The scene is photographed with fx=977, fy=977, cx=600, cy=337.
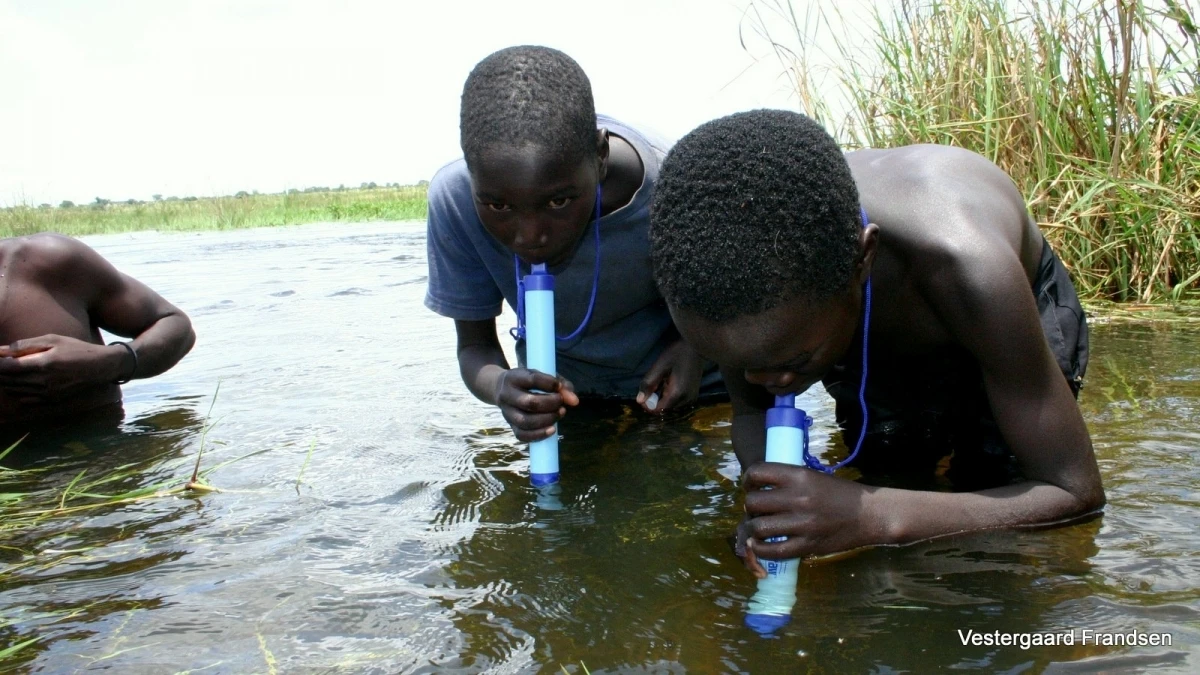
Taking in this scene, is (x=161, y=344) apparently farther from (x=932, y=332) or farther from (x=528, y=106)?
(x=932, y=332)

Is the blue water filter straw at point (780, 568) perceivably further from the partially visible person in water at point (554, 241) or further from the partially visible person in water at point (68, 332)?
the partially visible person in water at point (68, 332)

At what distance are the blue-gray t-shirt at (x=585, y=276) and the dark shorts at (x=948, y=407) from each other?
723 millimetres

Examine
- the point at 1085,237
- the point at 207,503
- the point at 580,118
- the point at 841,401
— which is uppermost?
the point at 580,118

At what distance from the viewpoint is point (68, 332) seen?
3.57 metres

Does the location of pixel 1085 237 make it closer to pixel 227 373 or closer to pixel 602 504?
pixel 602 504

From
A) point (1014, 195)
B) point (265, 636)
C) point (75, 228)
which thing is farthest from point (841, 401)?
point (75, 228)

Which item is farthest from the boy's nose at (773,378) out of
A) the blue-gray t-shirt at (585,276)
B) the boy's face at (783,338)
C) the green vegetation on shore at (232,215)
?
the green vegetation on shore at (232,215)

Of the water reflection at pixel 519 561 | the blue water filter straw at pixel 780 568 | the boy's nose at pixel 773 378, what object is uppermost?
the boy's nose at pixel 773 378

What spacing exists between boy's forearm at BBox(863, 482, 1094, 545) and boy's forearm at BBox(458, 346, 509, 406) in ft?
4.02

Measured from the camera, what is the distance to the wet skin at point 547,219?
233cm

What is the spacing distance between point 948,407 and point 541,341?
1.11 m

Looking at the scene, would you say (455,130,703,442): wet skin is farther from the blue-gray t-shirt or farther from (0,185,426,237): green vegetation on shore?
(0,185,426,237): green vegetation on shore

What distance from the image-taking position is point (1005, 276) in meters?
1.87

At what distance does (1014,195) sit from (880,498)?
0.93 m
